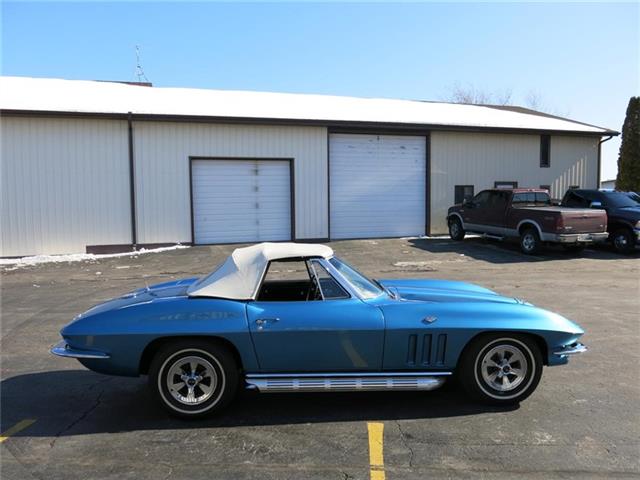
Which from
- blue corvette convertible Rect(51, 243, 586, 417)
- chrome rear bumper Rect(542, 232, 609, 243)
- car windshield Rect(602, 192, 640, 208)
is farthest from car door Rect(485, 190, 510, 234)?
blue corvette convertible Rect(51, 243, 586, 417)

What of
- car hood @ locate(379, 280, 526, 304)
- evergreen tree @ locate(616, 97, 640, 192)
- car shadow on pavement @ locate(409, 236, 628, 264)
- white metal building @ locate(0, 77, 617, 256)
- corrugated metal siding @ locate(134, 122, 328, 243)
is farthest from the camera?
evergreen tree @ locate(616, 97, 640, 192)

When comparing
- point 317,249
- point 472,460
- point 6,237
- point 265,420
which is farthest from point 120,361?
point 6,237

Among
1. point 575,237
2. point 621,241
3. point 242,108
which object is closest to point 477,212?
point 575,237

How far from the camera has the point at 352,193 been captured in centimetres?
1923

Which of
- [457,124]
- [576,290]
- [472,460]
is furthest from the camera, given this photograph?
[457,124]

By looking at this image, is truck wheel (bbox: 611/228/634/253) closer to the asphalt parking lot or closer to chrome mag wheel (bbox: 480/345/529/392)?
the asphalt parking lot

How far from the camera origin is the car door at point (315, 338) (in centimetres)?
414

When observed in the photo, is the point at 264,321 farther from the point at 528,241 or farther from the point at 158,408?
the point at 528,241

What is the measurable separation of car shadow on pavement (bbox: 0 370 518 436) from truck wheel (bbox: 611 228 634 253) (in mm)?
13763

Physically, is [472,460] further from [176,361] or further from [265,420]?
[176,361]

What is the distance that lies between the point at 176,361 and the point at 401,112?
19215mm

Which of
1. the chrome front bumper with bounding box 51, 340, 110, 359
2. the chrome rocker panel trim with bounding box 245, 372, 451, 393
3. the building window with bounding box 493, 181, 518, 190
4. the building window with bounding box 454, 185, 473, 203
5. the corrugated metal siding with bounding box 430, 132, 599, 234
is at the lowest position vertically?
the chrome rocker panel trim with bounding box 245, 372, 451, 393

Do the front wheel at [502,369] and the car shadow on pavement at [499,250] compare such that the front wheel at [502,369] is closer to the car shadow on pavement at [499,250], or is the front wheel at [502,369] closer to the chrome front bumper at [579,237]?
the car shadow on pavement at [499,250]

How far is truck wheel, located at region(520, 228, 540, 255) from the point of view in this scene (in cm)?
1529
